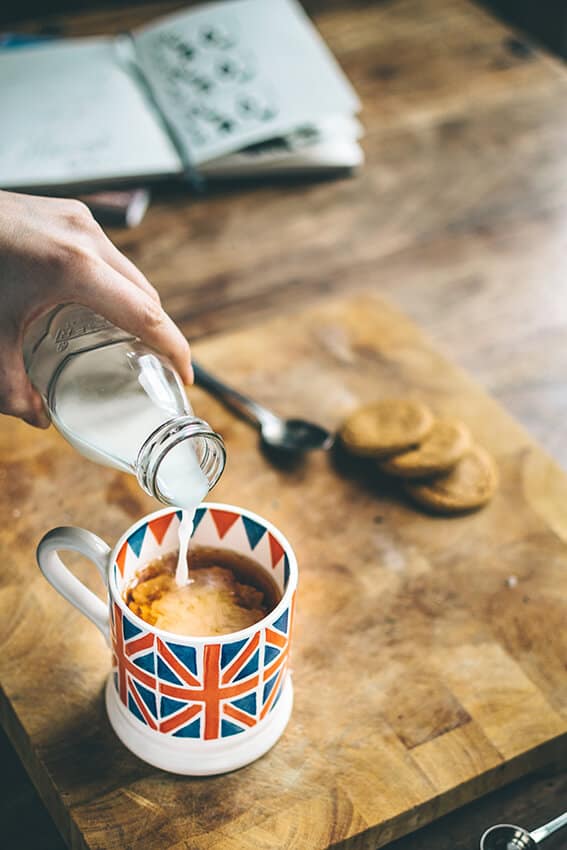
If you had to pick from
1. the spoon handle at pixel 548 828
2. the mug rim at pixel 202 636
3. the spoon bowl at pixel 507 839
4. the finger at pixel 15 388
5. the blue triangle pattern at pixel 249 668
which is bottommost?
the spoon bowl at pixel 507 839

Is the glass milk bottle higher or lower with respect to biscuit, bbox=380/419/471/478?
higher

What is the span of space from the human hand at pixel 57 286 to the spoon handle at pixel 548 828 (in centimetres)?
48

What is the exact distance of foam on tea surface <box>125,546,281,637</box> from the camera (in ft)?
2.58

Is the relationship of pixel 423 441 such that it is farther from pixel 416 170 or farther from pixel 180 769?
pixel 416 170

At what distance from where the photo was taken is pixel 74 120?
1.59 m

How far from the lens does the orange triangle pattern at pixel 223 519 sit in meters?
0.83

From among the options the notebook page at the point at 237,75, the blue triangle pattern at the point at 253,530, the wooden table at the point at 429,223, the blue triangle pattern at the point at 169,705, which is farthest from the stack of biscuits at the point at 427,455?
the notebook page at the point at 237,75

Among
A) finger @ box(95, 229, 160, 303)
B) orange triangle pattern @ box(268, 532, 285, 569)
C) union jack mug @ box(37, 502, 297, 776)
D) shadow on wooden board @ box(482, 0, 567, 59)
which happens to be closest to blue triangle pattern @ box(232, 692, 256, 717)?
union jack mug @ box(37, 502, 297, 776)

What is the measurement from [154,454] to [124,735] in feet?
0.78

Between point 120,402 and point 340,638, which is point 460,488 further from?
point 120,402

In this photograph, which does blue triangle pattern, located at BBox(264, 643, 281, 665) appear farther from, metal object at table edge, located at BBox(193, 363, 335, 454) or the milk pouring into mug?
metal object at table edge, located at BBox(193, 363, 335, 454)

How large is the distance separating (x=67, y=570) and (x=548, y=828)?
1.42 ft

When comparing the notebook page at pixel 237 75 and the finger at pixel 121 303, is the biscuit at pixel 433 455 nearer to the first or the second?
the finger at pixel 121 303

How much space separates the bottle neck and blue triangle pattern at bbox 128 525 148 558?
40mm
